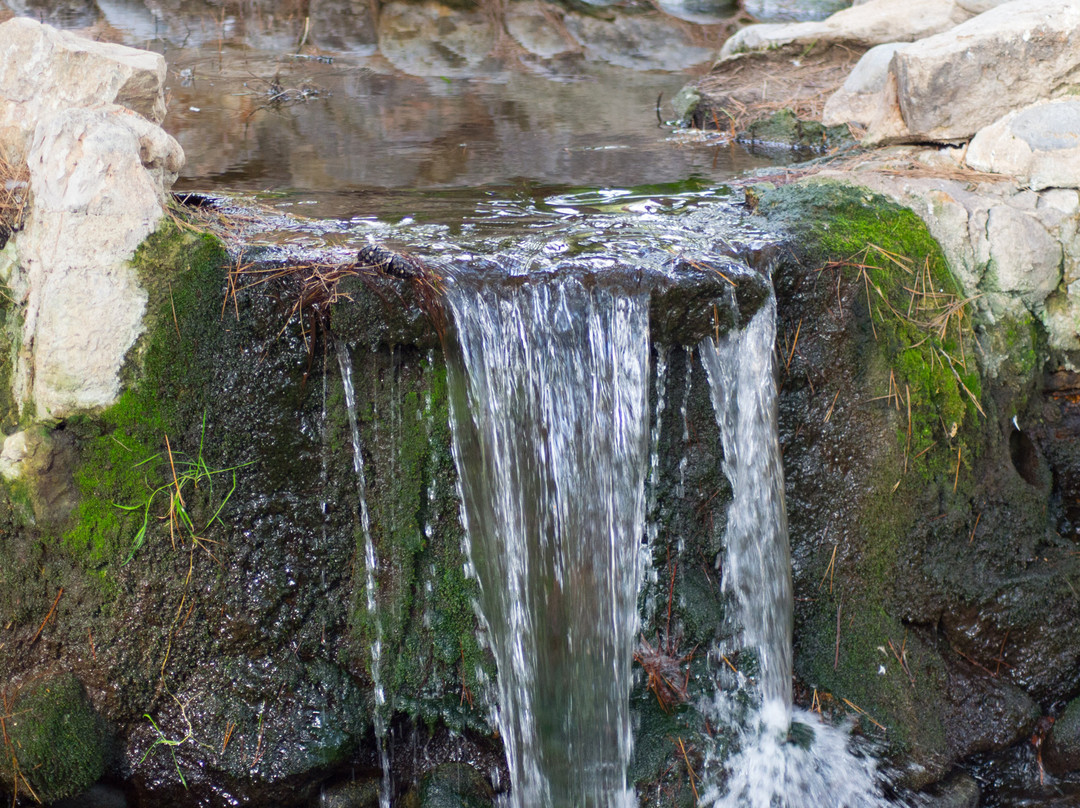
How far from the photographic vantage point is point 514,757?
8.36ft

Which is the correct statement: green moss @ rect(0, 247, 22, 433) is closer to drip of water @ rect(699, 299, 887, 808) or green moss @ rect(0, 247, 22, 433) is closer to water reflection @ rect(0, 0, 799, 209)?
water reflection @ rect(0, 0, 799, 209)

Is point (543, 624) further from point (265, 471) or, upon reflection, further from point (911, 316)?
point (911, 316)

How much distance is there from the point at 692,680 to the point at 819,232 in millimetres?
1402

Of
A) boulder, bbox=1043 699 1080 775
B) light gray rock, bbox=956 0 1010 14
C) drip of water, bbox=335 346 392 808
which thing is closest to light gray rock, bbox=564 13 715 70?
light gray rock, bbox=956 0 1010 14

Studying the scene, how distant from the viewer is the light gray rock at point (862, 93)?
4.42 metres

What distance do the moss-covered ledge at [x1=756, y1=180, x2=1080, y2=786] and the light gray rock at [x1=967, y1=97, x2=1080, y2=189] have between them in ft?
2.08

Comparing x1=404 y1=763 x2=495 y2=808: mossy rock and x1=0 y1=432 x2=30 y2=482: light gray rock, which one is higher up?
x1=0 y1=432 x2=30 y2=482: light gray rock

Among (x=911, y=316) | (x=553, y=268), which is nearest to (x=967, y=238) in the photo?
(x=911, y=316)

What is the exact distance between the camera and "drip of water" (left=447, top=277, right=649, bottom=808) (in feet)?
7.81

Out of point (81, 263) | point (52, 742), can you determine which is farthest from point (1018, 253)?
point (52, 742)

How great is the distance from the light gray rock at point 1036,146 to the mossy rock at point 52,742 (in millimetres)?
3335

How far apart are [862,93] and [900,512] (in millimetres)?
2718

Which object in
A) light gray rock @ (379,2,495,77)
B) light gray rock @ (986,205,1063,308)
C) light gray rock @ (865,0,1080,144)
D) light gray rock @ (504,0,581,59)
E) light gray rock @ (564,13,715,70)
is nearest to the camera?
light gray rock @ (986,205,1063,308)

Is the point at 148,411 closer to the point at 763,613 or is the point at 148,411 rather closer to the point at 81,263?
the point at 81,263
